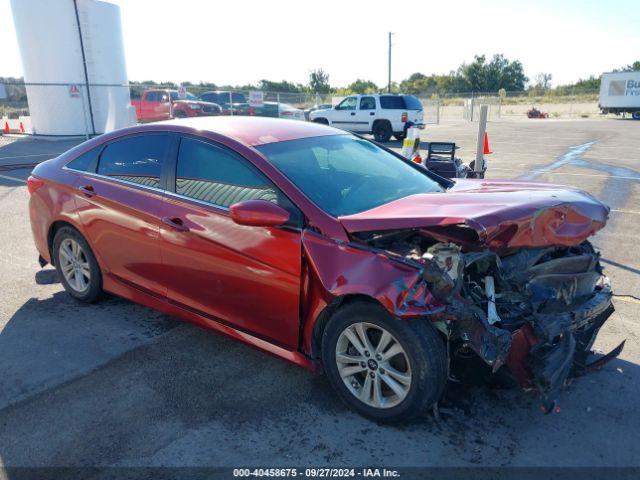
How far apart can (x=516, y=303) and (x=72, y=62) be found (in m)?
20.6

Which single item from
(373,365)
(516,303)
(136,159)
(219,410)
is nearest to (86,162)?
(136,159)

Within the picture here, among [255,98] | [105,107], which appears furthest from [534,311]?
[255,98]

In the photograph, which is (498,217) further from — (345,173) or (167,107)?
(167,107)

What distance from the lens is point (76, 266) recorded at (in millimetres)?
4648

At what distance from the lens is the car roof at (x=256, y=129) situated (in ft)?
12.1

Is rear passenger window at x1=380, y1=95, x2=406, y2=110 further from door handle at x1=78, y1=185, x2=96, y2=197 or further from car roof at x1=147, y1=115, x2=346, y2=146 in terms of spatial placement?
door handle at x1=78, y1=185, x2=96, y2=197

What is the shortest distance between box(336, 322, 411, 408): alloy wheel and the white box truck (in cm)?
4367

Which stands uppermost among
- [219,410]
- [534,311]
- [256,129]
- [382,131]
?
[256,129]

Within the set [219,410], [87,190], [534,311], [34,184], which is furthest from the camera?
[34,184]

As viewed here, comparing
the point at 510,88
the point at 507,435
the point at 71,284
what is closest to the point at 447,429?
the point at 507,435

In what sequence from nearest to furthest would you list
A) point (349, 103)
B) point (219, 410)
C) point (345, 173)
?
1. point (219, 410)
2. point (345, 173)
3. point (349, 103)

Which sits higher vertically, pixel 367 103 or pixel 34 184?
pixel 367 103

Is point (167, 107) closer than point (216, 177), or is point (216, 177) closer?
point (216, 177)

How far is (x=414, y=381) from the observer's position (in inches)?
110
